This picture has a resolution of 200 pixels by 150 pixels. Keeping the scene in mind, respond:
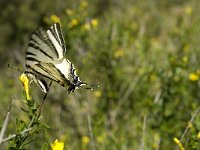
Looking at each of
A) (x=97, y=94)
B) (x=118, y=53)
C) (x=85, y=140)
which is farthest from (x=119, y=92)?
(x=85, y=140)

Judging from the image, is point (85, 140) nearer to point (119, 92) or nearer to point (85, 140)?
point (85, 140)

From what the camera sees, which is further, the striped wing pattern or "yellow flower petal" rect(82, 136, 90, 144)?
"yellow flower petal" rect(82, 136, 90, 144)

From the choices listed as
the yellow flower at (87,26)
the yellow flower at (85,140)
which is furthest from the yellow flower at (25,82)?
the yellow flower at (87,26)

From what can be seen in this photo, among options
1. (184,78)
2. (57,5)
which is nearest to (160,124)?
(184,78)

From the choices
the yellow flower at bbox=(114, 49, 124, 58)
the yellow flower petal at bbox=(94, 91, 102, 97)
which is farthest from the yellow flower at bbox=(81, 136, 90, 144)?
the yellow flower at bbox=(114, 49, 124, 58)

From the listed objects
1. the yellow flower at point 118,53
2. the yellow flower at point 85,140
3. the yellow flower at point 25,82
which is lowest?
the yellow flower at point 85,140

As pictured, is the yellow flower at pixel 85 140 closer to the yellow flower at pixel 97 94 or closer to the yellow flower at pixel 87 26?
the yellow flower at pixel 97 94

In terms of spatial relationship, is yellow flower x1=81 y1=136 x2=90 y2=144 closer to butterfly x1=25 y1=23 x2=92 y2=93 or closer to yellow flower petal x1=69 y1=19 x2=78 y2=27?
yellow flower petal x1=69 y1=19 x2=78 y2=27

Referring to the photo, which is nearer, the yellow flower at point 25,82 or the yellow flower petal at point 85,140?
the yellow flower at point 25,82
